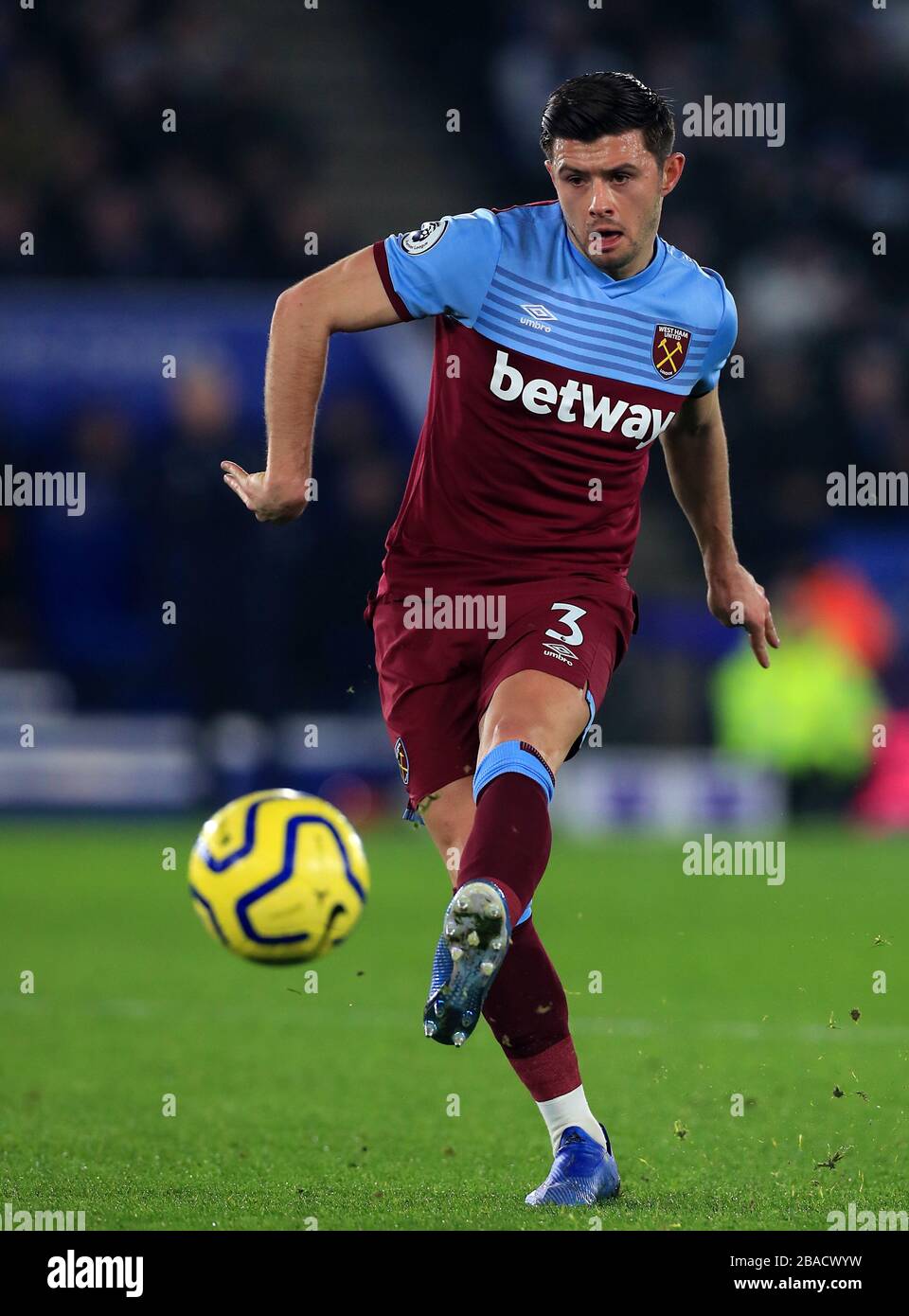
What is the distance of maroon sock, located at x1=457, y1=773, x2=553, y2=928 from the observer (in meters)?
3.41

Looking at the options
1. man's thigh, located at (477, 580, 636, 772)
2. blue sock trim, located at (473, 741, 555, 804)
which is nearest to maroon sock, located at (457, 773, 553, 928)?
blue sock trim, located at (473, 741, 555, 804)

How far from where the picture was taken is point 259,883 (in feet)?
12.9

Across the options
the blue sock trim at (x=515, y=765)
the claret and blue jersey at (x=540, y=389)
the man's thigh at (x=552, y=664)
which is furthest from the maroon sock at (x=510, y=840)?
the claret and blue jersey at (x=540, y=389)

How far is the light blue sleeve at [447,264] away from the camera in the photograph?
3734mm

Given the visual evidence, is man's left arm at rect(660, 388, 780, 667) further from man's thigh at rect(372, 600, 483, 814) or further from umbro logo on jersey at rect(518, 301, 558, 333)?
man's thigh at rect(372, 600, 483, 814)

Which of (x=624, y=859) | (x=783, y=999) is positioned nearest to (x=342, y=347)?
(x=624, y=859)

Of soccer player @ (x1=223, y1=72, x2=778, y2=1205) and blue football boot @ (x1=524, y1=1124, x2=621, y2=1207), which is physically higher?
soccer player @ (x1=223, y1=72, x2=778, y2=1205)

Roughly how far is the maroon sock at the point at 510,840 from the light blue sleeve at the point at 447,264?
92 centimetres

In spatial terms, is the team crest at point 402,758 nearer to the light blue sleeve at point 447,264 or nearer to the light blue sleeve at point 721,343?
the light blue sleeve at point 447,264

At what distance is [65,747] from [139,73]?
575 centimetres

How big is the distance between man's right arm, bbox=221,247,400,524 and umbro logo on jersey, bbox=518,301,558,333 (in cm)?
28

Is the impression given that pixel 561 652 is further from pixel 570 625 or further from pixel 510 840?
pixel 510 840

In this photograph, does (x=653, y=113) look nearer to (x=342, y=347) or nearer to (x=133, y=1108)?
(x=133, y=1108)

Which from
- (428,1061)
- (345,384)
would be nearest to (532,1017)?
(428,1061)
